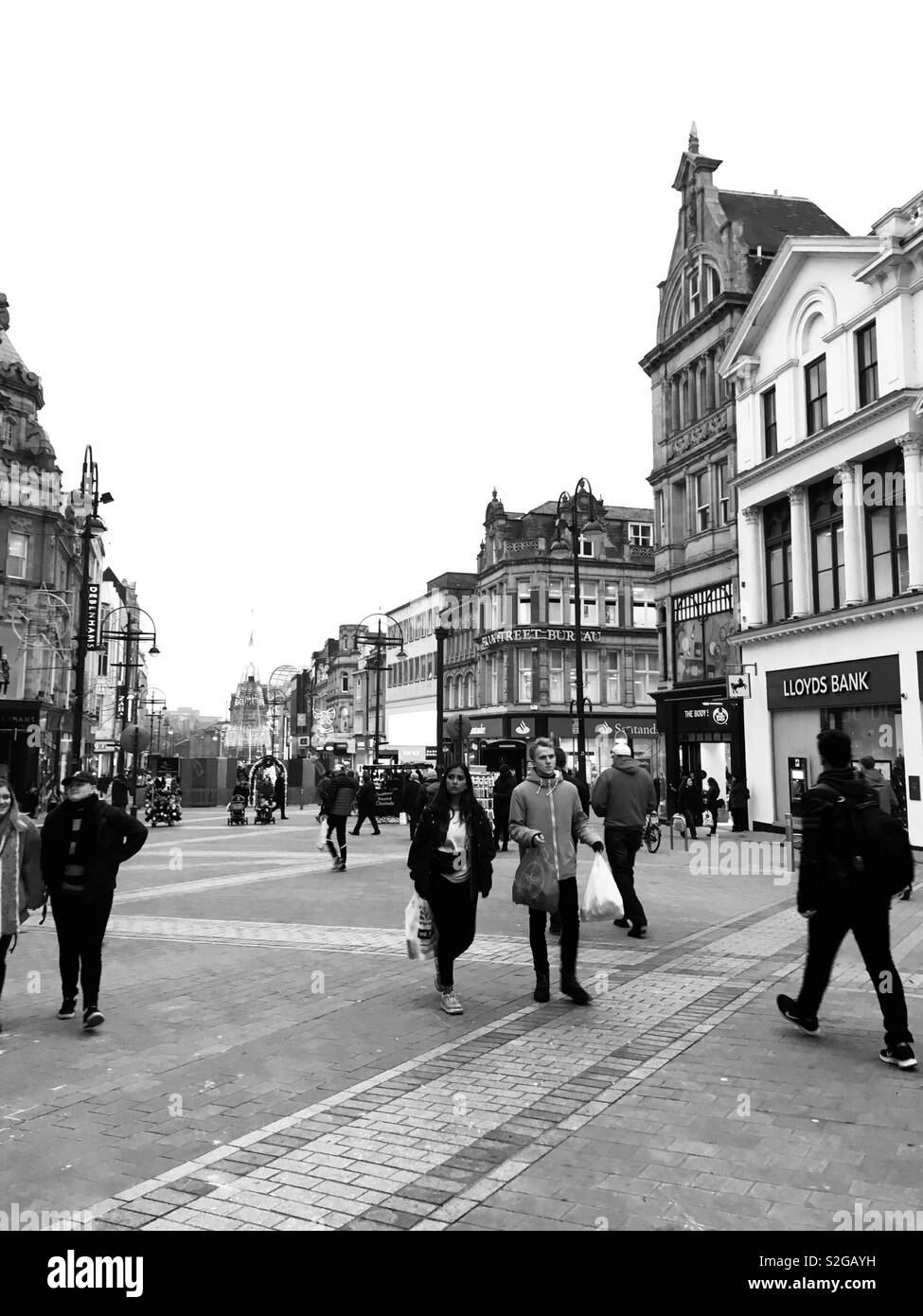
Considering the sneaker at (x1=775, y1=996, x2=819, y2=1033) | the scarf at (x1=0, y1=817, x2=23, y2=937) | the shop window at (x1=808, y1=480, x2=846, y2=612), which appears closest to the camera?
the sneaker at (x1=775, y1=996, x2=819, y2=1033)

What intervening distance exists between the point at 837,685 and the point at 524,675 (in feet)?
113

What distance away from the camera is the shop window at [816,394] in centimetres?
2434

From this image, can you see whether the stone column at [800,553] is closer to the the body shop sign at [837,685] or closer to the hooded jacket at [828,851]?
the the body shop sign at [837,685]

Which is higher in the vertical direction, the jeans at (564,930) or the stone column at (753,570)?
the stone column at (753,570)

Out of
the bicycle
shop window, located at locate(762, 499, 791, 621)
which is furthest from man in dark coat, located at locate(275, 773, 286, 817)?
shop window, located at locate(762, 499, 791, 621)

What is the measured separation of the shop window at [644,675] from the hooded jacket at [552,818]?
174 feet

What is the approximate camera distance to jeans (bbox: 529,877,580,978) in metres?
6.96

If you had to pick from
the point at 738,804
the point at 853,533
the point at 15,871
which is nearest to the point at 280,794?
the point at 738,804

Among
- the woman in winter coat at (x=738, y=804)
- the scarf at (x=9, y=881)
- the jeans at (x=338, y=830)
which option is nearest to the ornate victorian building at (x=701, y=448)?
the woman in winter coat at (x=738, y=804)

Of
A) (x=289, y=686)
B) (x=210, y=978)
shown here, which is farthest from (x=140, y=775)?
(x=289, y=686)

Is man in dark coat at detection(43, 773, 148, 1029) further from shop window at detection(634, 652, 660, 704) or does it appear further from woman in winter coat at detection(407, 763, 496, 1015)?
shop window at detection(634, 652, 660, 704)

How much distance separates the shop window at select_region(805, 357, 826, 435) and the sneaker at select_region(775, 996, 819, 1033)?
20856 millimetres

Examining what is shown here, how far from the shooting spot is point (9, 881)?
6719 mm
